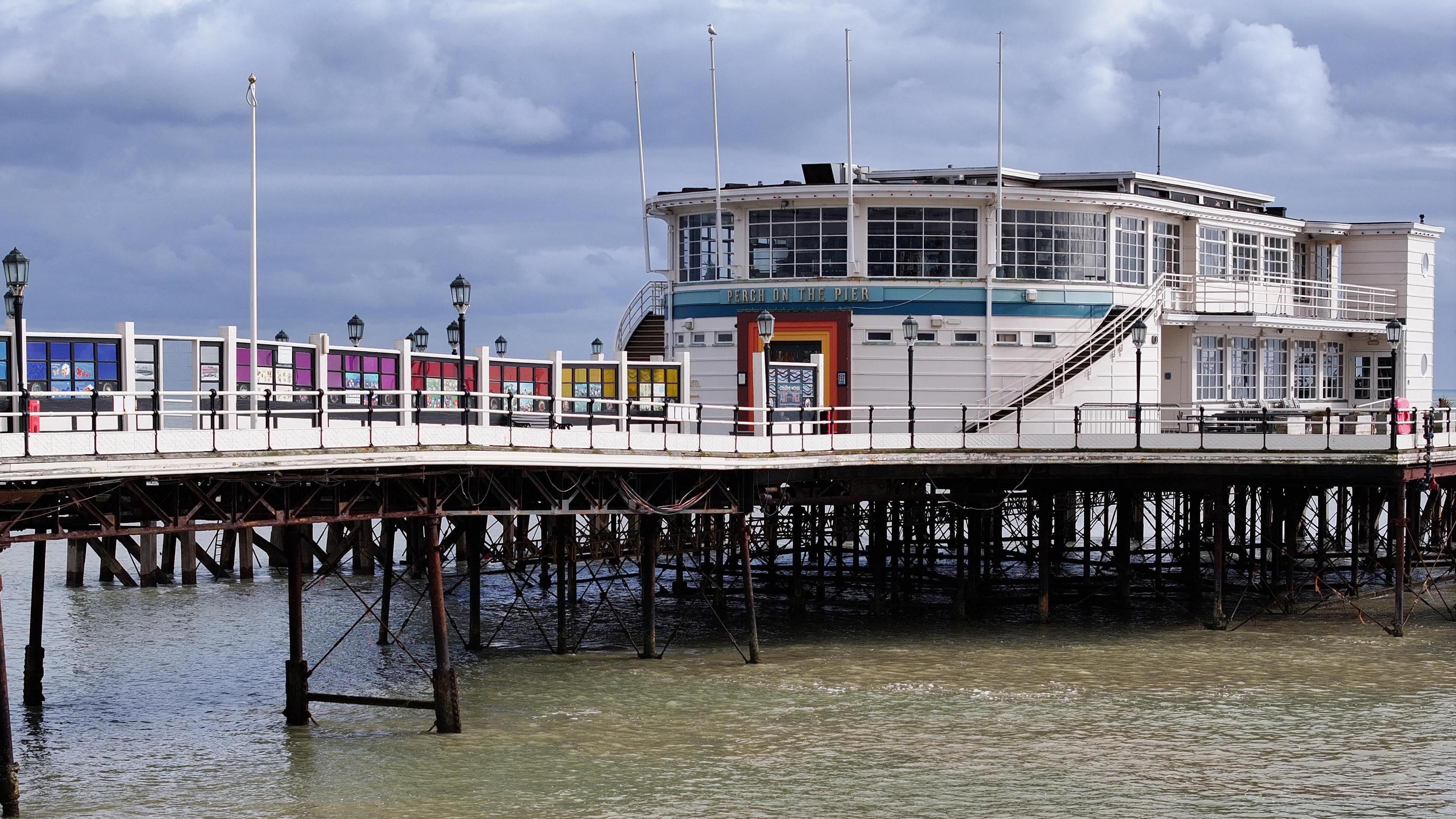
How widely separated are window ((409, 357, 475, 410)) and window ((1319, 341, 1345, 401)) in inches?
1128

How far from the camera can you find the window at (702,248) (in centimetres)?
4869

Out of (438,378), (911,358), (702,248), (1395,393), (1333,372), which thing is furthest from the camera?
(1333,372)

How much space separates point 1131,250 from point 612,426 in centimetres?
1925

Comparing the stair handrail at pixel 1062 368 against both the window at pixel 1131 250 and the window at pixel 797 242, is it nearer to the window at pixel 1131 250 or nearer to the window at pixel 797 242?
the window at pixel 1131 250

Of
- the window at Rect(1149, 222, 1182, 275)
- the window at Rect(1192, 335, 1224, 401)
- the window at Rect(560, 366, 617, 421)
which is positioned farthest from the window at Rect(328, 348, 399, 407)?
the window at Rect(1192, 335, 1224, 401)

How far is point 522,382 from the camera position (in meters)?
44.7

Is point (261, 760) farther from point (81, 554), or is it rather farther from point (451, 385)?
point (81, 554)

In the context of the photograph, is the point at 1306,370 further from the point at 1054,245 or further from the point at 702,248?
the point at 702,248

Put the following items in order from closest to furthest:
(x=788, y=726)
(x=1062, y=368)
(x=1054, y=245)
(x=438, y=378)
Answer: (x=788, y=726) < (x=438, y=378) < (x=1062, y=368) < (x=1054, y=245)

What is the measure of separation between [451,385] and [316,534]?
4268 cm

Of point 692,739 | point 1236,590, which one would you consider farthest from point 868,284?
point 692,739

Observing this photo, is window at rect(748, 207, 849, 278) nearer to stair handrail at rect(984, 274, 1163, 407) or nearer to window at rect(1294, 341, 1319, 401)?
stair handrail at rect(984, 274, 1163, 407)

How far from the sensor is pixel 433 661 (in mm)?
37500

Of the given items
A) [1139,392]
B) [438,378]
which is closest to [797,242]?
[438,378]
